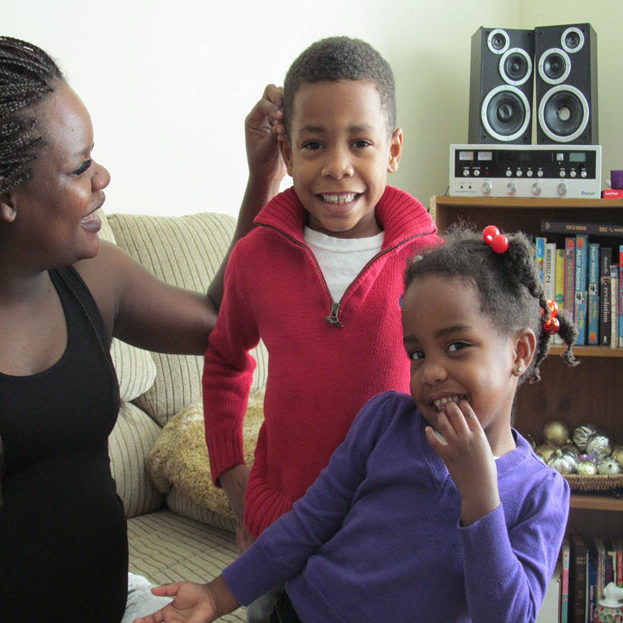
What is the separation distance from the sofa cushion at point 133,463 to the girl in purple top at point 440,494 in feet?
2.62

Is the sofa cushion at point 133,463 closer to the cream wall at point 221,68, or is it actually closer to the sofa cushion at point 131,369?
the sofa cushion at point 131,369

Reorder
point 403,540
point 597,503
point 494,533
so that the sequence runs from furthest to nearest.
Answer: point 597,503 < point 403,540 < point 494,533

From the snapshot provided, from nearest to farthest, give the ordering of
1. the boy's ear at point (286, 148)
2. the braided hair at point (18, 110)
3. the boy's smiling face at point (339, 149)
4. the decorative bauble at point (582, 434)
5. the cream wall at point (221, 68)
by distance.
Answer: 1. the braided hair at point (18, 110)
2. the boy's smiling face at point (339, 149)
3. the boy's ear at point (286, 148)
4. the cream wall at point (221, 68)
5. the decorative bauble at point (582, 434)

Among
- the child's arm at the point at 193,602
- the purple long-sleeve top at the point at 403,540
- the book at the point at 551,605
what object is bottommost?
the book at the point at 551,605

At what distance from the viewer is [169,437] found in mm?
1655

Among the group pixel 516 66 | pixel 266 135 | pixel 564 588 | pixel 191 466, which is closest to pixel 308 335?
pixel 266 135

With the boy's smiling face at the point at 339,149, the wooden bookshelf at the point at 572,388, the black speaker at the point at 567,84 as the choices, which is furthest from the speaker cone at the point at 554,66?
the boy's smiling face at the point at 339,149

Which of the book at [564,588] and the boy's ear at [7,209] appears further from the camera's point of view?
the book at [564,588]

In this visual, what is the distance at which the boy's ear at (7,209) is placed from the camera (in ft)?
2.72

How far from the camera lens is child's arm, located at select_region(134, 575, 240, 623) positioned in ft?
2.76

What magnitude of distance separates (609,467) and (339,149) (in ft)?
5.47

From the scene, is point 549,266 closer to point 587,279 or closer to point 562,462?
point 587,279

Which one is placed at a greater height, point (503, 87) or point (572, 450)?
point (503, 87)

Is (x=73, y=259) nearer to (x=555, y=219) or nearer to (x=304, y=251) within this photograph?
Result: (x=304, y=251)
